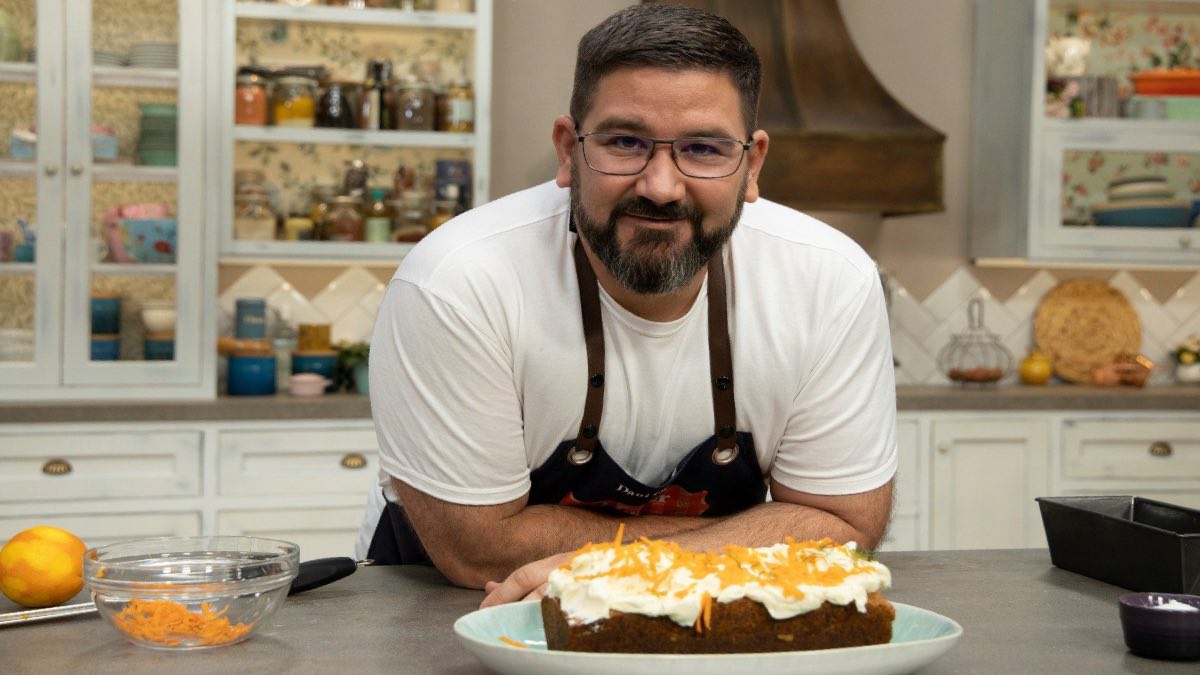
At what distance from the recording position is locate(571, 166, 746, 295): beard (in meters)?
1.73

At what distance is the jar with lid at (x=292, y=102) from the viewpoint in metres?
4.03

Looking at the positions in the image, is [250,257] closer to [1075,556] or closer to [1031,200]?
[1031,200]

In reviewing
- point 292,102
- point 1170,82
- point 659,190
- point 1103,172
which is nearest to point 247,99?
point 292,102

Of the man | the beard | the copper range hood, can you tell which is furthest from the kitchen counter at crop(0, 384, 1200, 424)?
the beard

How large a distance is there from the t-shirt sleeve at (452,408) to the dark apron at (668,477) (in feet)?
0.27

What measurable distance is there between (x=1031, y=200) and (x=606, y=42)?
3001mm

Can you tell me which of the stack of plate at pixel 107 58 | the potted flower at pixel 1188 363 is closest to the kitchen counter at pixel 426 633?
the stack of plate at pixel 107 58

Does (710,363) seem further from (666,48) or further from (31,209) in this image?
(31,209)

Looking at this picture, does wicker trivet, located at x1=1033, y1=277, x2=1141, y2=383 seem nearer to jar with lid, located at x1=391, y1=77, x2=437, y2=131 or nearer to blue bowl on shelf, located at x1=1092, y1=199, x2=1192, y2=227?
blue bowl on shelf, located at x1=1092, y1=199, x2=1192, y2=227

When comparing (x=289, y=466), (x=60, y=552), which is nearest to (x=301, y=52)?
(x=289, y=466)

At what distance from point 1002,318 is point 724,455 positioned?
318 cm

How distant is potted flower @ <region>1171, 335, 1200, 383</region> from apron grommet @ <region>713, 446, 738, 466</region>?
11.2 feet

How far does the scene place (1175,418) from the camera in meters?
4.27

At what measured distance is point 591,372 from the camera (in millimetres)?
1822
